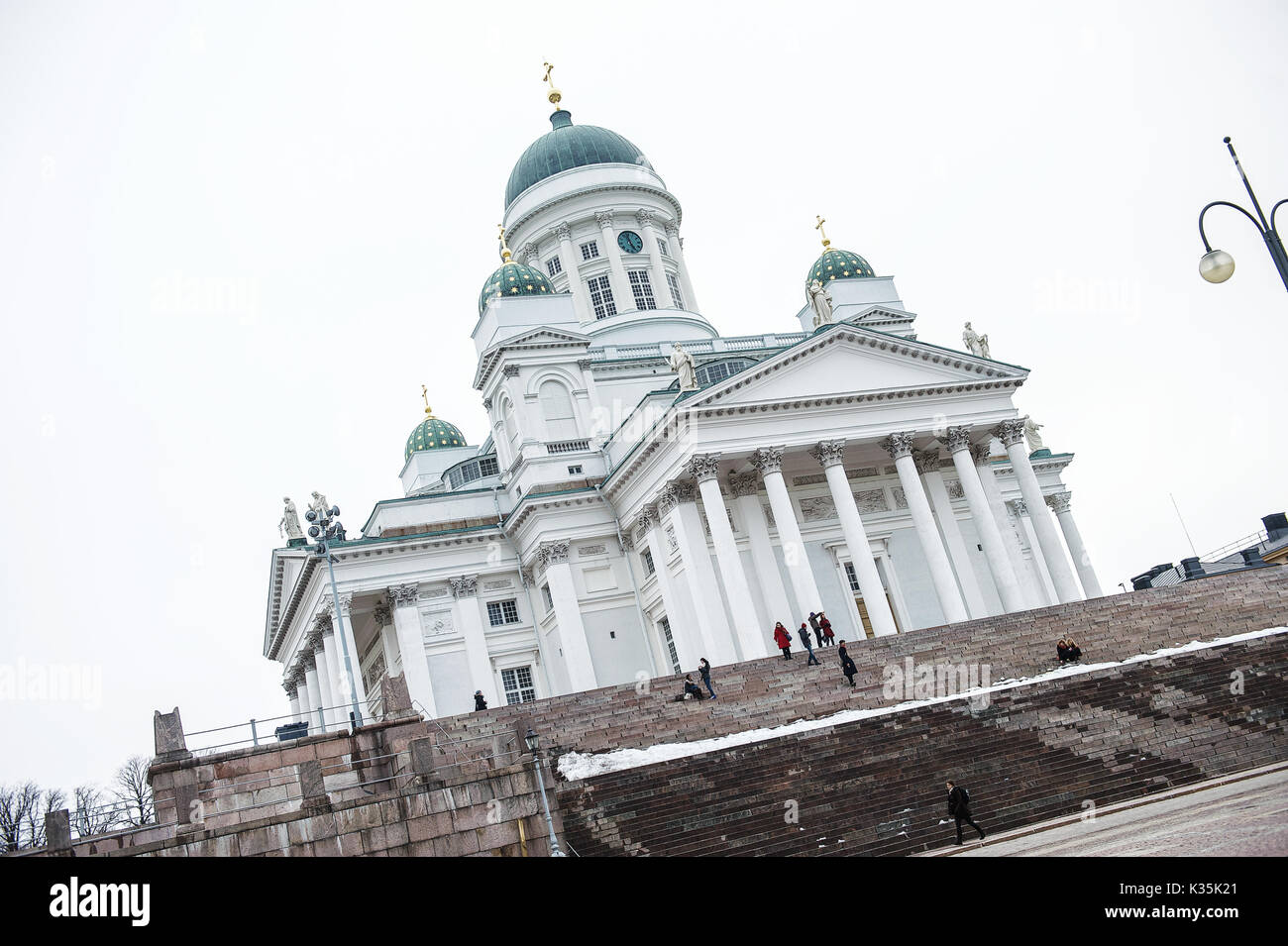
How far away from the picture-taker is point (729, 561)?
123ft

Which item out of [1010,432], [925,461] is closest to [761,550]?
[925,461]

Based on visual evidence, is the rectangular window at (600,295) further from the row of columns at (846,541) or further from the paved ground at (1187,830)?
the paved ground at (1187,830)

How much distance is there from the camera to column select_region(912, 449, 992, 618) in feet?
139

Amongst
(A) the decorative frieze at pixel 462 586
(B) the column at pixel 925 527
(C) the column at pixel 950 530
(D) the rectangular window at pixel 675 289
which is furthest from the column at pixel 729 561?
(D) the rectangular window at pixel 675 289

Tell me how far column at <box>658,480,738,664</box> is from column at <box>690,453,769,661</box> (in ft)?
1.51

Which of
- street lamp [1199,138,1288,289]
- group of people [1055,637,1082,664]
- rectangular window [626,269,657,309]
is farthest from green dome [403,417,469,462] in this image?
street lamp [1199,138,1288,289]

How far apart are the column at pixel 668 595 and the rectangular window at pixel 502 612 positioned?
6011 millimetres

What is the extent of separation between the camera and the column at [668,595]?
3884 centimetres

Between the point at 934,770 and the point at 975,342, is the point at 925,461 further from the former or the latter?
the point at 934,770

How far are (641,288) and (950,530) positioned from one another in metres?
19.4

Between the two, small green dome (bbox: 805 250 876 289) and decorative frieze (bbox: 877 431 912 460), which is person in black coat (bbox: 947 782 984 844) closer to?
decorative frieze (bbox: 877 431 912 460)
